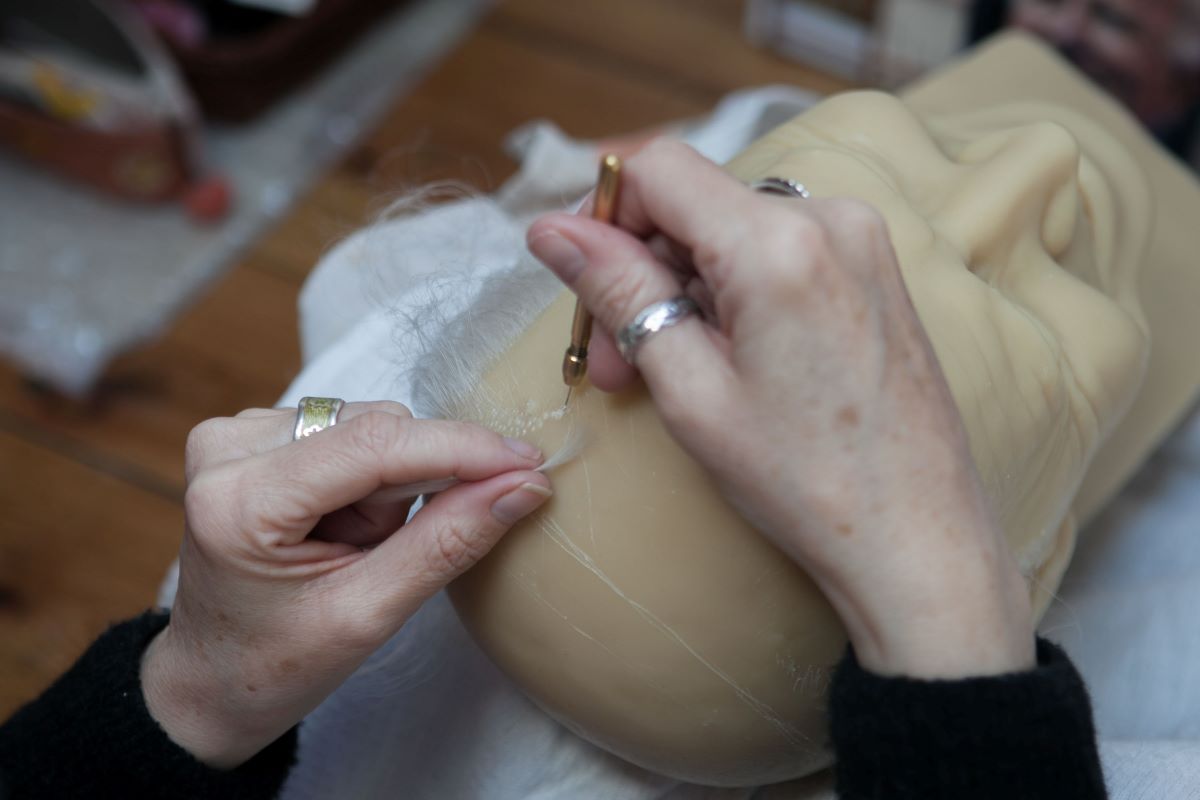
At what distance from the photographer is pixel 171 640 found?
61 cm

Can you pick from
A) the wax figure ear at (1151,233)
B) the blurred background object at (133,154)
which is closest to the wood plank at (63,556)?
the blurred background object at (133,154)

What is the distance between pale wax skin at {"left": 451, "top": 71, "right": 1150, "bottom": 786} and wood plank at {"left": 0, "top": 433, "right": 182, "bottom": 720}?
652 mm

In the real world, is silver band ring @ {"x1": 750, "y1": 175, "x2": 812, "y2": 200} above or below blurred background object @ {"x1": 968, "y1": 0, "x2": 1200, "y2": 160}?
above

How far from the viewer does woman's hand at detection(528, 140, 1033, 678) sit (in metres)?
0.45

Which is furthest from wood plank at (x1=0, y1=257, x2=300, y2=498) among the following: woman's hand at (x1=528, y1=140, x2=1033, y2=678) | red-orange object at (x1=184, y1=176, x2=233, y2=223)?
woman's hand at (x1=528, y1=140, x2=1033, y2=678)

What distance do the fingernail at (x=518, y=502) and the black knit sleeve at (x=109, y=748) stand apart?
223 mm

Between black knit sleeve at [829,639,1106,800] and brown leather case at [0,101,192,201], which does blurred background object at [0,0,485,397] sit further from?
black knit sleeve at [829,639,1106,800]

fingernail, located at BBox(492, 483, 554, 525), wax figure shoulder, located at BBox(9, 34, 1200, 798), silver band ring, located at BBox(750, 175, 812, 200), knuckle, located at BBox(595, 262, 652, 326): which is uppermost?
knuckle, located at BBox(595, 262, 652, 326)

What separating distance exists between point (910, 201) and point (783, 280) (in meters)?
0.21

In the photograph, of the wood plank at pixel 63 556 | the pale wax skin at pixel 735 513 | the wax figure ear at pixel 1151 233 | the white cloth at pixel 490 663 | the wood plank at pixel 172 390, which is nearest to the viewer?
the pale wax skin at pixel 735 513

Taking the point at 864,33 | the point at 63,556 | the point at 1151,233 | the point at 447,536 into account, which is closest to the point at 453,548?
the point at 447,536

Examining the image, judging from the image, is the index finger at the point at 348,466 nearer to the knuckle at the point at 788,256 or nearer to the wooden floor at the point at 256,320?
the knuckle at the point at 788,256

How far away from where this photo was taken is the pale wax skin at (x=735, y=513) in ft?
1.78

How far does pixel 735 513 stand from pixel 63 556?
88 centimetres
